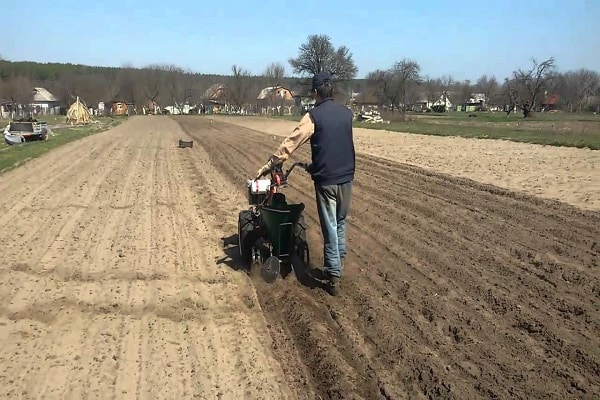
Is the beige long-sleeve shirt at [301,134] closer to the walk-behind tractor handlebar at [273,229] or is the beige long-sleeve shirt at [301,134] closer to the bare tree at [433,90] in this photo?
the walk-behind tractor handlebar at [273,229]

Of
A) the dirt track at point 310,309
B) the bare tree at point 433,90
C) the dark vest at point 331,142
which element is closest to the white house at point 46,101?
the bare tree at point 433,90

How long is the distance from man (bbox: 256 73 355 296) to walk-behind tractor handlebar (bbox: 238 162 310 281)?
1.13 feet

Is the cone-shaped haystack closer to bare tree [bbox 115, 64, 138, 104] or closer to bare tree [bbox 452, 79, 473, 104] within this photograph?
bare tree [bbox 115, 64, 138, 104]

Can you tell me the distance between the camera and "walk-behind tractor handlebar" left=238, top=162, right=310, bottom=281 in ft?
19.7

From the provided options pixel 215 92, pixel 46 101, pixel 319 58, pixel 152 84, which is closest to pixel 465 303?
pixel 319 58

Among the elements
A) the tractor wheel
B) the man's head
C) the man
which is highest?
the man's head

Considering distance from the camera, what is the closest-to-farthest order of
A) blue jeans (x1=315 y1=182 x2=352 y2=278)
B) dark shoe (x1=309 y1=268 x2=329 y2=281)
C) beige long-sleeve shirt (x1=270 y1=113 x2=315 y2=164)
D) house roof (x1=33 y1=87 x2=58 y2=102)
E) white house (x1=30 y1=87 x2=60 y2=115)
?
beige long-sleeve shirt (x1=270 y1=113 x2=315 y2=164) → blue jeans (x1=315 y1=182 x2=352 y2=278) → dark shoe (x1=309 y1=268 x2=329 y2=281) → white house (x1=30 y1=87 x2=60 y2=115) → house roof (x1=33 y1=87 x2=58 y2=102)

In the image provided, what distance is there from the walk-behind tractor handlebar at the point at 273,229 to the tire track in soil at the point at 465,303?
0.33 meters

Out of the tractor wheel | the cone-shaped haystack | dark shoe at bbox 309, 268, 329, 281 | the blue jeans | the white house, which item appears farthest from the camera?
the white house

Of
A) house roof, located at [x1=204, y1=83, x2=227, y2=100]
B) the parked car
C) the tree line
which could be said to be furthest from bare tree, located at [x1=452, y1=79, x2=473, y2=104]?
the parked car

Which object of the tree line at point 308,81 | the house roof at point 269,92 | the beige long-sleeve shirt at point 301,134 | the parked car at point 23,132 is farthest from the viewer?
the house roof at point 269,92

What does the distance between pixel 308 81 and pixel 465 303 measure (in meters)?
58.9

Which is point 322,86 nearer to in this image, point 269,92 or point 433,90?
point 269,92

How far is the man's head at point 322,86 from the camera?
219 inches
